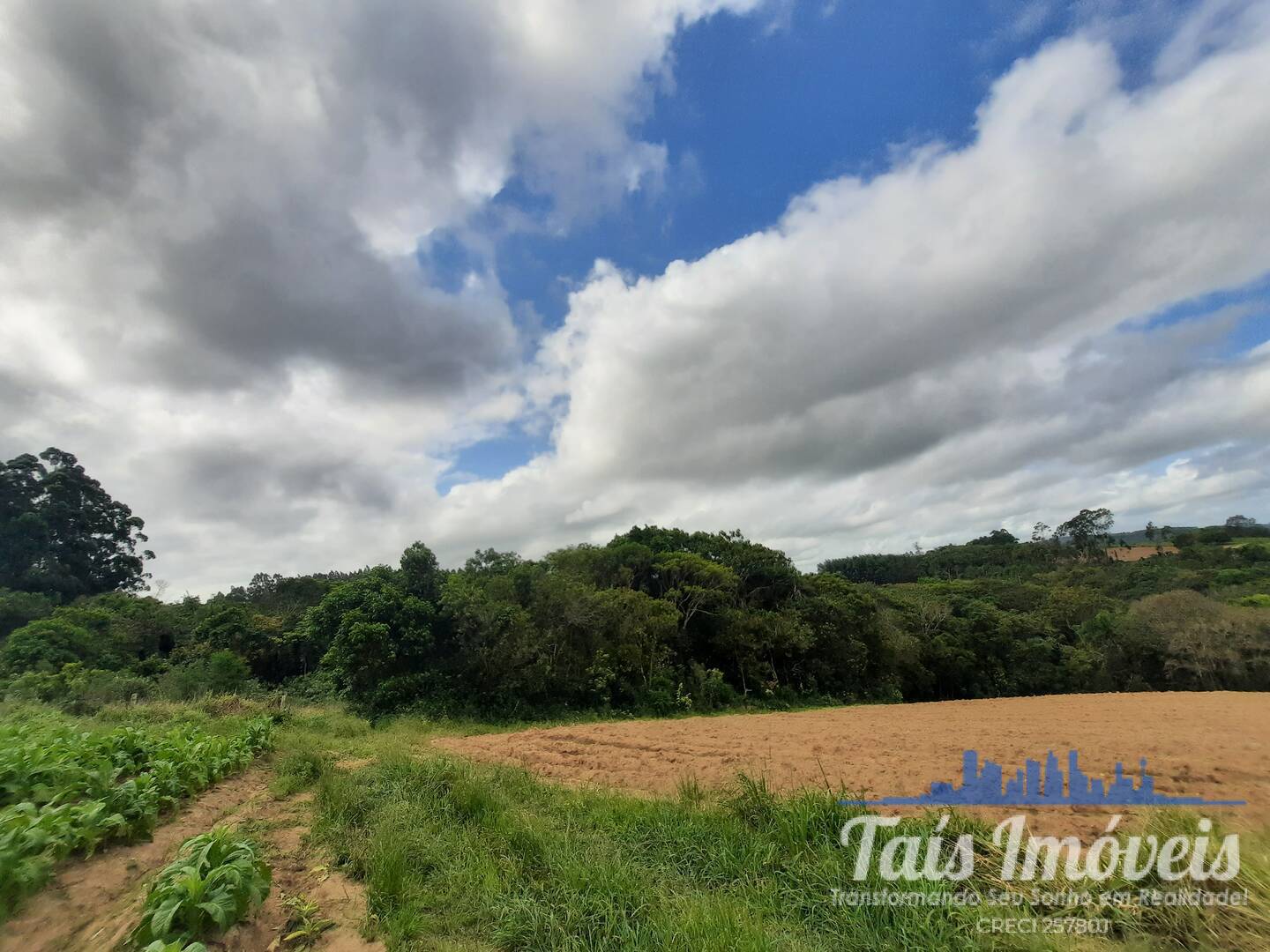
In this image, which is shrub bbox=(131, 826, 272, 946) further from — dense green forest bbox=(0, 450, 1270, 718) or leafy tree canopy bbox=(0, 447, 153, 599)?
leafy tree canopy bbox=(0, 447, 153, 599)

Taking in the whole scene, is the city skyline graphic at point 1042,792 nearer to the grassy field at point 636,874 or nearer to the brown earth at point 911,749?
the brown earth at point 911,749

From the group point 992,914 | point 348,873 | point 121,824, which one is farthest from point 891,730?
point 121,824

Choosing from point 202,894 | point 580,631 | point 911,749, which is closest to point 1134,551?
point 580,631

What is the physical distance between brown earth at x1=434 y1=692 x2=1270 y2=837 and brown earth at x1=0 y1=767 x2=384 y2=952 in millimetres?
4661

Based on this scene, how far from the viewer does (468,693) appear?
65.1ft

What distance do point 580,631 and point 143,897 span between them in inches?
720

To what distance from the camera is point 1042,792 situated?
690cm

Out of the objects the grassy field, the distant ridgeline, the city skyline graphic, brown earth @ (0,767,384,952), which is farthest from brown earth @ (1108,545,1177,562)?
brown earth @ (0,767,384,952)

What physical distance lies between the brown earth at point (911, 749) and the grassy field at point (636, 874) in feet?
4.15

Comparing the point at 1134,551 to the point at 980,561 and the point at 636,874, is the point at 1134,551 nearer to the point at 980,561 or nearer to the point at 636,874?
the point at 980,561

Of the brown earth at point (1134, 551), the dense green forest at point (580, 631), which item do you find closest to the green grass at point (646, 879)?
the dense green forest at point (580, 631)

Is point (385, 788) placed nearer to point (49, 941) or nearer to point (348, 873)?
point (348, 873)

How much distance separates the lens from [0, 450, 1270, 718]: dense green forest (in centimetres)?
1970

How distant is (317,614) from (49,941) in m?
19.1
